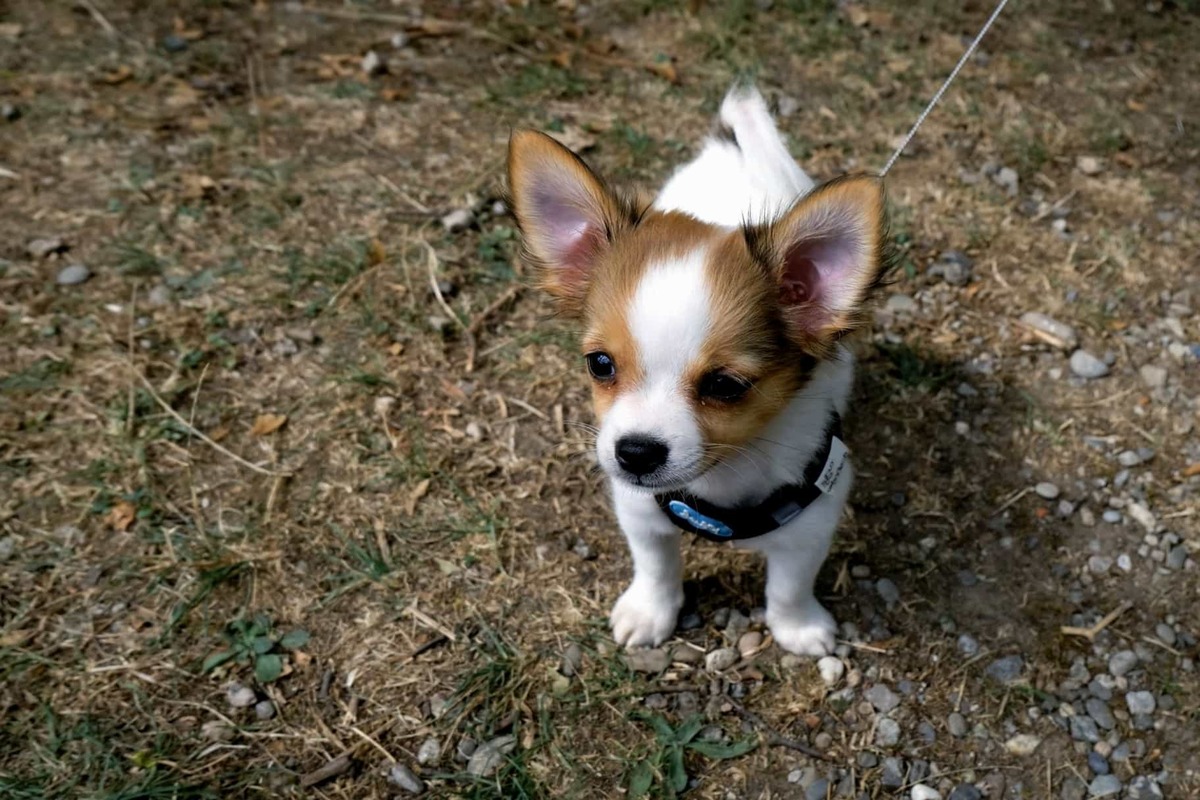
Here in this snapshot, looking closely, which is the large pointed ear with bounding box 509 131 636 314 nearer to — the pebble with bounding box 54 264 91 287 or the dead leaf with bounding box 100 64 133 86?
the pebble with bounding box 54 264 91 287

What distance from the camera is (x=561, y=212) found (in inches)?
89.0

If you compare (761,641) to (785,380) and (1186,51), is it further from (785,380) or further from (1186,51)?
(1186,51)

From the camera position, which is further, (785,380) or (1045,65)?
(1045,65)

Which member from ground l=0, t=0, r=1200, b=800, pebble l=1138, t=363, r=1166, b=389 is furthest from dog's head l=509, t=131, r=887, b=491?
pebble l=1138, t=363, r=1166, b=389

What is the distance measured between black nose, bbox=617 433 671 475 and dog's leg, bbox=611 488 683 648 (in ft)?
1.33

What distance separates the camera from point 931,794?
101 inches

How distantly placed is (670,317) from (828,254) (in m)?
0.40

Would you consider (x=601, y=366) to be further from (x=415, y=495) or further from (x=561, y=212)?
(x=415, y=495)

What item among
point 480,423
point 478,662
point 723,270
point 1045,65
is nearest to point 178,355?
point 480,423

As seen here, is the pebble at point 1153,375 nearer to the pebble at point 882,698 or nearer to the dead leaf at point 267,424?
the pebble at point 882,698

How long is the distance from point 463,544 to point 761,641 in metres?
0.99

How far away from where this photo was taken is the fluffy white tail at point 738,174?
2596 millimetres

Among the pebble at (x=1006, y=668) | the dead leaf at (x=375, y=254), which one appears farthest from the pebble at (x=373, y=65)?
the pebble at (x=1006, y=668)

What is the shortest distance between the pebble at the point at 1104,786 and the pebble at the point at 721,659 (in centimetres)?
100
